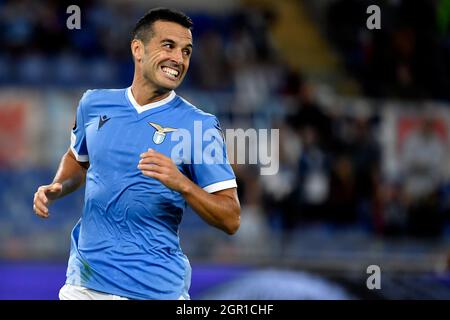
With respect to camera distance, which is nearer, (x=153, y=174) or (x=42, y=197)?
(x=153, y=174)

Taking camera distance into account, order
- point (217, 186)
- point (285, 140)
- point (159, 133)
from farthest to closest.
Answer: point (285, 140), point (159, 133), point (217, 186)

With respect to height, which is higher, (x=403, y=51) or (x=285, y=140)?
(x=403, y=51)

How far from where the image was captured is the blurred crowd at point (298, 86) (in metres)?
9.94

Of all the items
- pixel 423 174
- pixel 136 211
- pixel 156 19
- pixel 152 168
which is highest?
pixel 156 19

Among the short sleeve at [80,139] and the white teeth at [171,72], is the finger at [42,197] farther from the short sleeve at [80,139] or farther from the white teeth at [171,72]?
the white teeth at [171,72]

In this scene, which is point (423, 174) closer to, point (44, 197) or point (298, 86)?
point (298, 86)

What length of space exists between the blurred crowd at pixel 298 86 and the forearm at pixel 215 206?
539cm

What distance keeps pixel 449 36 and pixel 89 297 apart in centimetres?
796

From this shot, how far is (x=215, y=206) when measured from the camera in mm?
4168

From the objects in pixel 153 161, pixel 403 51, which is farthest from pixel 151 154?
pixel 403 51

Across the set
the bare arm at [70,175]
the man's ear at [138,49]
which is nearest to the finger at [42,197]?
the bare arm at [70,175]

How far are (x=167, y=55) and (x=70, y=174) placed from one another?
83cm

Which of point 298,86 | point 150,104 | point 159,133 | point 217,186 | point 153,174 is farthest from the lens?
point 298,86
